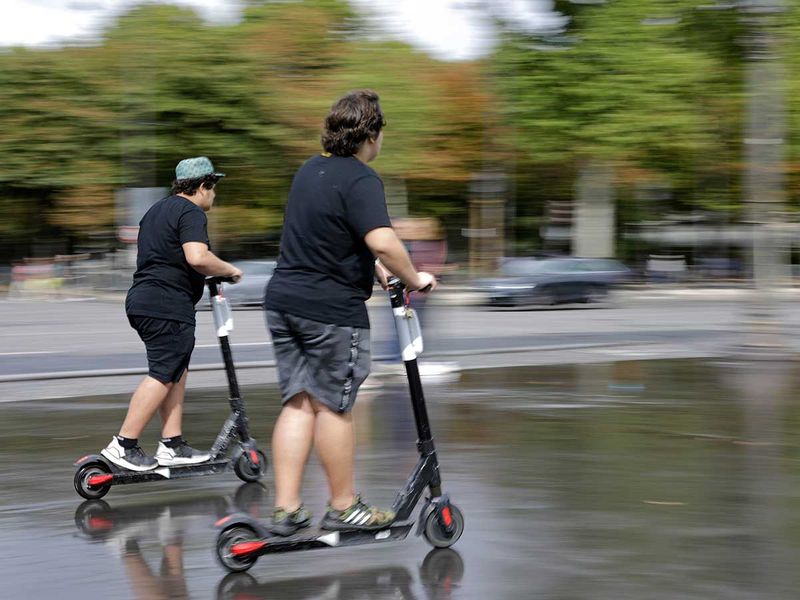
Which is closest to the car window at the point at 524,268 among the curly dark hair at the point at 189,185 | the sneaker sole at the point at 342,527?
the curly dark hair at the point at 189,185

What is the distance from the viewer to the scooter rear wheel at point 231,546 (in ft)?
16.3

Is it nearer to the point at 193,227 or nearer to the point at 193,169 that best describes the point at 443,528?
the point at 193,227

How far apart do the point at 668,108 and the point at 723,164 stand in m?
7.61

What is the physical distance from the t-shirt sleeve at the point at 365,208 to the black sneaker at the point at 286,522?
1155 millimetres

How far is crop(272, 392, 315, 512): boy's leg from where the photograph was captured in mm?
5133

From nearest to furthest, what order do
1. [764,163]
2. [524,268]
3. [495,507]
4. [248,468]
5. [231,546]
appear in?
[231,546]
[495,507]
[248,468]
[764,163]
[524,268]

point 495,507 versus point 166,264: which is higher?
point 166,264

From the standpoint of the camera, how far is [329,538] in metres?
5.09

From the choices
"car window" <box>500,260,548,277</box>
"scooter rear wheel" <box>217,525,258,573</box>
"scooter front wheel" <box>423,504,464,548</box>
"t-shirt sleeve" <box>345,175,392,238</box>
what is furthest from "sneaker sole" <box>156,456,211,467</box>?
"car window" <box>500,260,548,277</box>

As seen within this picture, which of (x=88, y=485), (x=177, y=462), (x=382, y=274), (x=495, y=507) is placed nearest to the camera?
(x=382, y=274)

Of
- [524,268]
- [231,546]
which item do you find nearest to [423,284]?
[231,546]

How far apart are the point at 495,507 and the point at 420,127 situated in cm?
2724

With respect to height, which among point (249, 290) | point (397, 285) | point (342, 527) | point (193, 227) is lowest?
point (249, 290)

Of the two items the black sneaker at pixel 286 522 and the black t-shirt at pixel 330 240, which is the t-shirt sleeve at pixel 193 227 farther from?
the black sneaker at pixel 286 522
